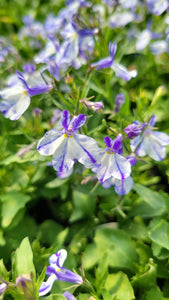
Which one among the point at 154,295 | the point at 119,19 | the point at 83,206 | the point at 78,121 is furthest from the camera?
the point at 119,19

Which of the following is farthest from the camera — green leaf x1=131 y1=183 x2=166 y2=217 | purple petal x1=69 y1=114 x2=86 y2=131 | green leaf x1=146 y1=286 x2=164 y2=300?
green leaf x1=131 y1=183 x2=166 y2=217

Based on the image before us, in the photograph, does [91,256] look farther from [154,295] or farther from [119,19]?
[119,19]

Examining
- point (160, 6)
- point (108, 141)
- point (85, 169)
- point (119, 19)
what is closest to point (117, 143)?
point (108, 141)

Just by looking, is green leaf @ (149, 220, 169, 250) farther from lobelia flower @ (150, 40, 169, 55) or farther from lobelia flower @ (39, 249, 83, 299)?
lobelia flower @ (150, 40, 169, 55)

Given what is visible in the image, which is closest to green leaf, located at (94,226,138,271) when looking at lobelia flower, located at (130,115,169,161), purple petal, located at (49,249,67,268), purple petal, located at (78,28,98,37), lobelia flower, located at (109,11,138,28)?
purple petal, located at (49,249,67,268)

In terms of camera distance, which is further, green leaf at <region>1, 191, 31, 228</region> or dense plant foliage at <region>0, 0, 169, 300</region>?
green leaf at <region>1, 191, 31, 228</region>

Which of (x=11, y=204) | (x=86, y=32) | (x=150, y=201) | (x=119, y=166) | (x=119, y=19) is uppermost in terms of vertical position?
(x=86, y=32)
